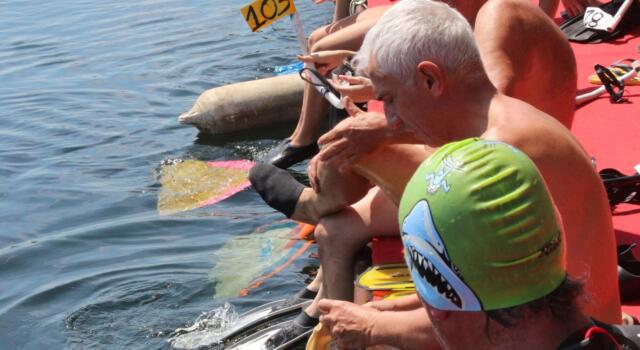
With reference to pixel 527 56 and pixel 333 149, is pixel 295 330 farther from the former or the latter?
pixel 527 56

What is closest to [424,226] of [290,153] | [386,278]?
[386,278]

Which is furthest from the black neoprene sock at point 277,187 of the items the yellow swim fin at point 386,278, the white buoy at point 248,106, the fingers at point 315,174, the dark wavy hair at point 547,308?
the white buoy at point 248,106

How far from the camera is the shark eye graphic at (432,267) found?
1868 millimetres

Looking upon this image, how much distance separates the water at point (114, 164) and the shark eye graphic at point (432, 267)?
4127 millimetres

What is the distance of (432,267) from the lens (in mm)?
1913

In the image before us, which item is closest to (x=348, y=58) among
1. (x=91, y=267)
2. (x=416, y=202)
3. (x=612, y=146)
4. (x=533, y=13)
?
(x=612, y=146)

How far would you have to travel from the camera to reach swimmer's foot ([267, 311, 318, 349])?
4387 millimetres

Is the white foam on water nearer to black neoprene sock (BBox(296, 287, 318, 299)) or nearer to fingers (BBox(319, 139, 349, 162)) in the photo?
black neoprene sock (BBox(296, 287, 318, 299))

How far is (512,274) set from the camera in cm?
183

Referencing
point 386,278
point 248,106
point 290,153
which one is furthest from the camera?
point 248,106

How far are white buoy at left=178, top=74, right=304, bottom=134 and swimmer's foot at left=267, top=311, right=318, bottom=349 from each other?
5.70 metres

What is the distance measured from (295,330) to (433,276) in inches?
102

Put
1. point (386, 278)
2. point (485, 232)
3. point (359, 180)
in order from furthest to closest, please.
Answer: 1. point (359, 180)
2. point (386, 278)
3. point (485, 232)

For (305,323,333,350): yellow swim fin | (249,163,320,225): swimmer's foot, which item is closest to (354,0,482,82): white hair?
(305,323,333,350): yellow swim fin
